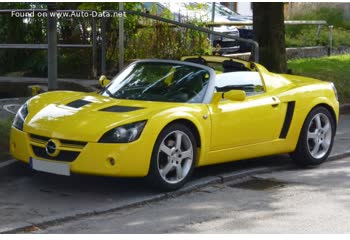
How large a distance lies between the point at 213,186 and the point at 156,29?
6.71 m

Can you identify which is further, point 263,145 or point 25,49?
point 25,49

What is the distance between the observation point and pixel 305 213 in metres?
6.54

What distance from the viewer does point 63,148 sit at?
271 inches

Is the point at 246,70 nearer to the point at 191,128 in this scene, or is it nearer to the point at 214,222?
the point at 191,128

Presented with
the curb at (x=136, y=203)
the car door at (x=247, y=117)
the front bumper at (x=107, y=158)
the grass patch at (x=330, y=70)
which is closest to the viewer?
the curb at (x=136, y=203)

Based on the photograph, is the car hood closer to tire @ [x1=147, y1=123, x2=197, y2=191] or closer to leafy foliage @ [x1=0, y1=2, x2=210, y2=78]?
tire @ [x1=147, y1=123, x2=197, y2=191]

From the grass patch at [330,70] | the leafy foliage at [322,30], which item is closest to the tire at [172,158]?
the grass patch at [330,70]

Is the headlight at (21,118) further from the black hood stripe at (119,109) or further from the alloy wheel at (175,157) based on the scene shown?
the alloy wheel at (175,157)

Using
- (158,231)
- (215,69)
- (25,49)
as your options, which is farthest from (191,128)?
(25,49)

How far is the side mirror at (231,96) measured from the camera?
25.2ft

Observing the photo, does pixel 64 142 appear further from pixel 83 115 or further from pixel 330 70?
pixel 330 70

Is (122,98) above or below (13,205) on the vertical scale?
above

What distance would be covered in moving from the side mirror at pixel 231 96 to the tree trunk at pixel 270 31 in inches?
230

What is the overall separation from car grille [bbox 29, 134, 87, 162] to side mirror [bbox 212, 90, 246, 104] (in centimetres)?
160
